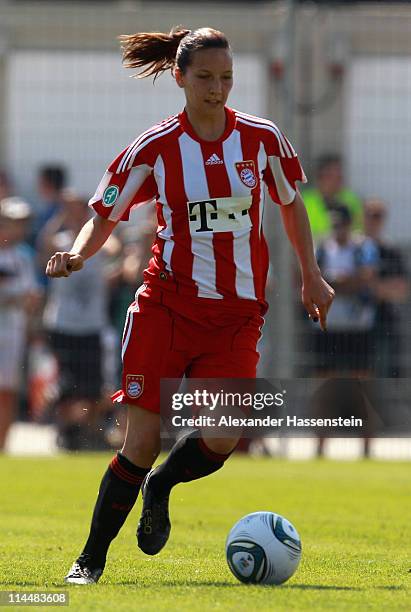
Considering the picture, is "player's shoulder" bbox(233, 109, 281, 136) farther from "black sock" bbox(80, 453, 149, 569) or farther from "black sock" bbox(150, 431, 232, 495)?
"black sock" bbox(80, 453, 149, 569)

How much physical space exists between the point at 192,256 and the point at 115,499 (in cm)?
108

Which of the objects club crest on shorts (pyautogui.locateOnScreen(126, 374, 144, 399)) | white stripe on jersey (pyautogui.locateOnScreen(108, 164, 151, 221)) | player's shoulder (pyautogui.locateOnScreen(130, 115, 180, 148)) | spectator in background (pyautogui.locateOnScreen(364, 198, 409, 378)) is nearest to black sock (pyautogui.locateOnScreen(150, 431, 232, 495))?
club crest on shorts (pyautogui.locateOnScreen(126, 374, 144, 399))

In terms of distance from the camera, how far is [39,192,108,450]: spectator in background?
1249 cm

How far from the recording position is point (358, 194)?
13.1 m

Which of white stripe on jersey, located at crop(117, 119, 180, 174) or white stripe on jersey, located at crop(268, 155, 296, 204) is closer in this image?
white stripe on jersey, located at crop(117, 119, 180, 174)

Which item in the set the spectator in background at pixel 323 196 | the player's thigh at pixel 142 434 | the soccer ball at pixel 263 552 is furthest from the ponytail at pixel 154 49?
the spectator in background at pixel 323 196

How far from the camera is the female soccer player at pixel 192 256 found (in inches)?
230

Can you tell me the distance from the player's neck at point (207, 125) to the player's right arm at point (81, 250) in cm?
54

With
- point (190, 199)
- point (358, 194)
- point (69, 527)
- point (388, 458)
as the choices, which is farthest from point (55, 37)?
point (190, 199)

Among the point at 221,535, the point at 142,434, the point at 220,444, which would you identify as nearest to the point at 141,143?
the point at 142,434

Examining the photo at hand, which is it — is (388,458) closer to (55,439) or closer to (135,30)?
(55,439)

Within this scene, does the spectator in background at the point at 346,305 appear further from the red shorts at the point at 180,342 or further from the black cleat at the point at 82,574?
the black cleat at the point at 82,574

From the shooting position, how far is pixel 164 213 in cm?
605

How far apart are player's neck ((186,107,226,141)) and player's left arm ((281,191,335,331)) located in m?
0.49
